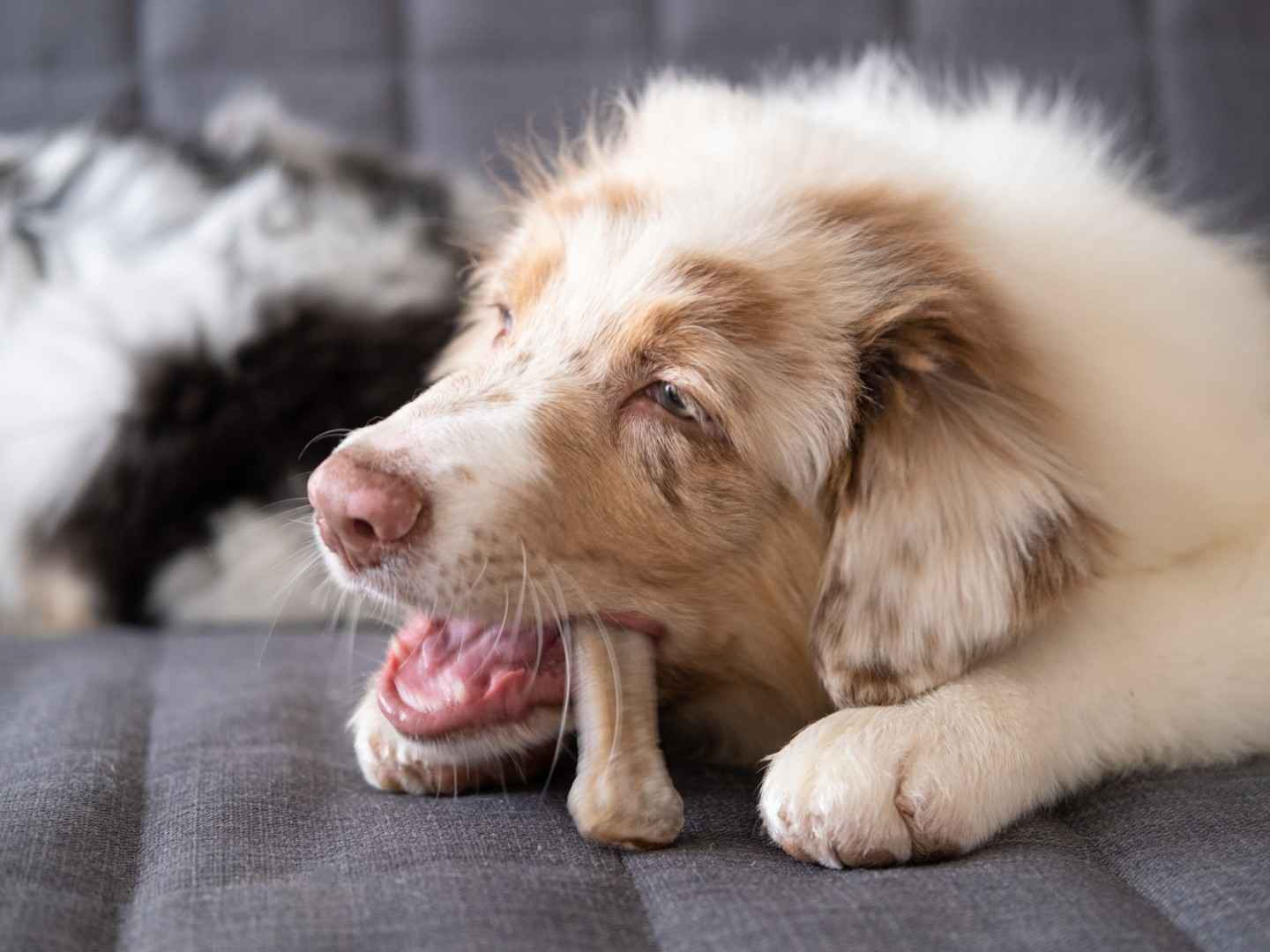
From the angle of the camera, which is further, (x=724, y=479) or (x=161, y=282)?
(x=161, y=282)

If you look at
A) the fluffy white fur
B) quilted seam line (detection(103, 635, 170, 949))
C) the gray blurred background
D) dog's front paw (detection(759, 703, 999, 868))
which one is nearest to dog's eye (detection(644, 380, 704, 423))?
dog's front paw (detection(759, 703, 999, 868))

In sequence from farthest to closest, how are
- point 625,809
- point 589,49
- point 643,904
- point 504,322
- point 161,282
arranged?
point 589,49 → point 161,282 → point 504,322 → point 625,809 → point 643,904

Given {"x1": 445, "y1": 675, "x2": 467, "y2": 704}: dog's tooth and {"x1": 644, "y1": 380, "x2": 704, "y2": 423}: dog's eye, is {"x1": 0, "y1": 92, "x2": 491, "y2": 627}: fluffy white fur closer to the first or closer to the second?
{"x1": 445, "y1": 675, "x2": 467, "y2": 704}: dog's tooth

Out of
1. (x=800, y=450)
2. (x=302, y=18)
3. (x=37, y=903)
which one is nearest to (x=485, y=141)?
(x=302, y=18)

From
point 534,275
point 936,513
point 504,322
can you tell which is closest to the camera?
point 936,513

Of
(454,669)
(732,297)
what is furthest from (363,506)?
(732,297)

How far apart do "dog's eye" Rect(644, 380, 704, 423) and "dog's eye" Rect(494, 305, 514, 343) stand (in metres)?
0.25

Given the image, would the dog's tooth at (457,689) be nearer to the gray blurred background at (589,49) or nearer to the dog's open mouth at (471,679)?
the dog's open mouth at (471,679)

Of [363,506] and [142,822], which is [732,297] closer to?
[363,506]

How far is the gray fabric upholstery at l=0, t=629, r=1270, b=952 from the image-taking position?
117cm

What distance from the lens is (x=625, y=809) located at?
1.36m

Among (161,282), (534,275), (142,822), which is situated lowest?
(142,822)

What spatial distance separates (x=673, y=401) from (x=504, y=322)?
36cm

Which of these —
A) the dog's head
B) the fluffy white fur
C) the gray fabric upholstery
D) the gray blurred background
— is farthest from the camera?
the gray blurred background
